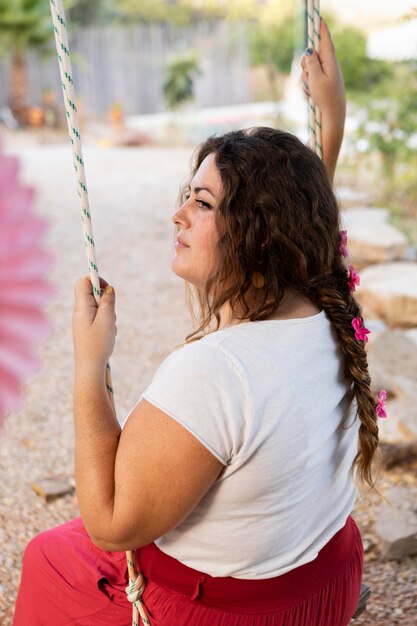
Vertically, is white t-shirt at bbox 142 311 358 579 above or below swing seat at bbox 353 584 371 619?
above

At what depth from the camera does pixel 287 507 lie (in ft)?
3.21

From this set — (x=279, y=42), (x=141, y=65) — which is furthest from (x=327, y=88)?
(x=141, y=65)

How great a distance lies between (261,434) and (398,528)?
3.88 feet

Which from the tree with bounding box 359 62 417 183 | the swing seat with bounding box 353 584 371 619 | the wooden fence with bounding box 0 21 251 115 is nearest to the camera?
the swing seat with bounding box 353 584 371 619

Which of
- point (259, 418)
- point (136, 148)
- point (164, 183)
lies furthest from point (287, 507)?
point (136, 148)

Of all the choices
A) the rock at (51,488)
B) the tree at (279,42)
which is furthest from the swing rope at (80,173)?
the tree at (279,42)

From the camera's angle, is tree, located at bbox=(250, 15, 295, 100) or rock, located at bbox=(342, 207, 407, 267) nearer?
rock, located at bbox=(342, 207, 407, 267)

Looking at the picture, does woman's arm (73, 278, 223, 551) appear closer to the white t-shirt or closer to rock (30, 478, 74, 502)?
the white t-shirt

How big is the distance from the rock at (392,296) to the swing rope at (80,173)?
2.64 meters

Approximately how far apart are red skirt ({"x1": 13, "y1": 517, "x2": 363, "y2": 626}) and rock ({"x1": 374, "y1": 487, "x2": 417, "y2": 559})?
724mm

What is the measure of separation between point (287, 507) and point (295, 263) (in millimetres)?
306

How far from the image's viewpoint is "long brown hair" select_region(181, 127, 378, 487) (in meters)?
0.98

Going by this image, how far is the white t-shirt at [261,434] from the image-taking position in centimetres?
88

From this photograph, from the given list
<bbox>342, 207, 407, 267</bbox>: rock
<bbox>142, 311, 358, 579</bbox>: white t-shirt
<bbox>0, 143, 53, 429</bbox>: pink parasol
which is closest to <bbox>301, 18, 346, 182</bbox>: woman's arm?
<bbox>142, 311, 358, 579</bbox>: white t-shirt
